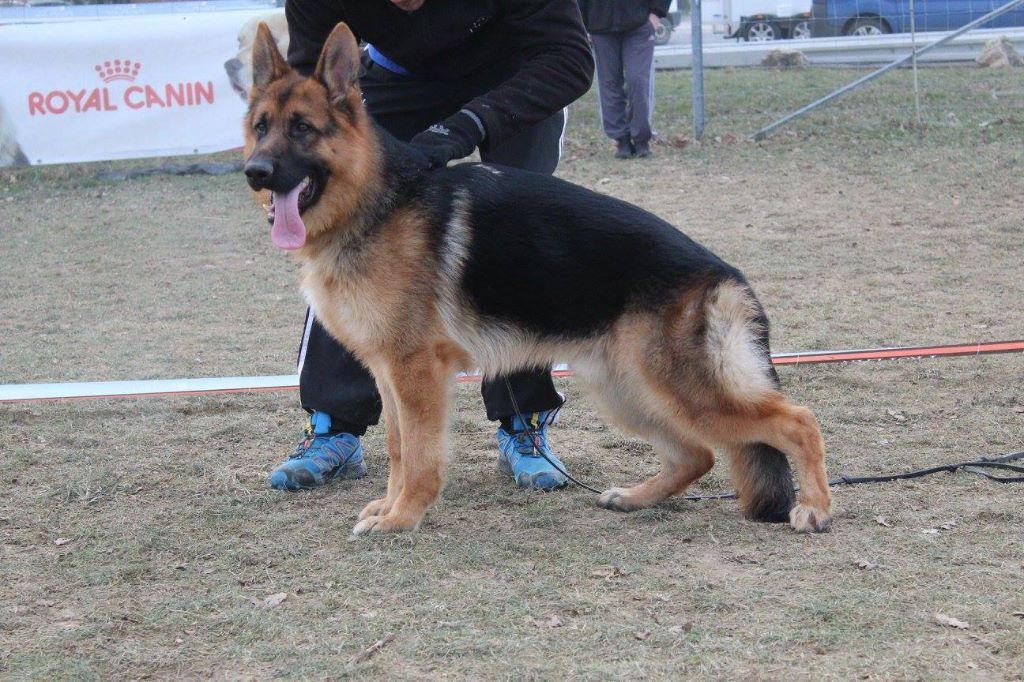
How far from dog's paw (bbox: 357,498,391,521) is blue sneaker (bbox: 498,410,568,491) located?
568 mm

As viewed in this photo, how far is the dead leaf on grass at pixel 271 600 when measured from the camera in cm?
320

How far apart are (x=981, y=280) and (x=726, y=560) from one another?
4193 millimetres

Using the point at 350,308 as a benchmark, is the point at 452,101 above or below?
above

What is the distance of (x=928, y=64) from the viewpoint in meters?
17.5

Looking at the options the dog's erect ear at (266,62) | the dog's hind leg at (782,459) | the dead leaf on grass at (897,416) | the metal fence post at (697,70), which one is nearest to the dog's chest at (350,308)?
the dog's erect ear at (266,62)

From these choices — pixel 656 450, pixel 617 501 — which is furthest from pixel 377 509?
pixel 656 450

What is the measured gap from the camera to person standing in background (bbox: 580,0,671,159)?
1106cm

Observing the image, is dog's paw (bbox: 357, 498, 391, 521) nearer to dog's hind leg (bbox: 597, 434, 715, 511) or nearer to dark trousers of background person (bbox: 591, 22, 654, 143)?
dog's hind leg (bbox: 597, 434, 715, 511)

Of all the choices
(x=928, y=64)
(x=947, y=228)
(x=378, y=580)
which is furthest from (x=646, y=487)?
(x=928, y=64)

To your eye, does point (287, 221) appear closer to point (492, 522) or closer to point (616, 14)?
point (492, 522)

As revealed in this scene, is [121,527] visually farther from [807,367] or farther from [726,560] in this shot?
[807,367]

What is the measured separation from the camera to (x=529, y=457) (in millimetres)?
4277

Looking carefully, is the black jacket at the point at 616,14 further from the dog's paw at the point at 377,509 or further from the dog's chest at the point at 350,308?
the dog's paw at the point at 377,509

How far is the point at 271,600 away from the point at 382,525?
0.59 metres
